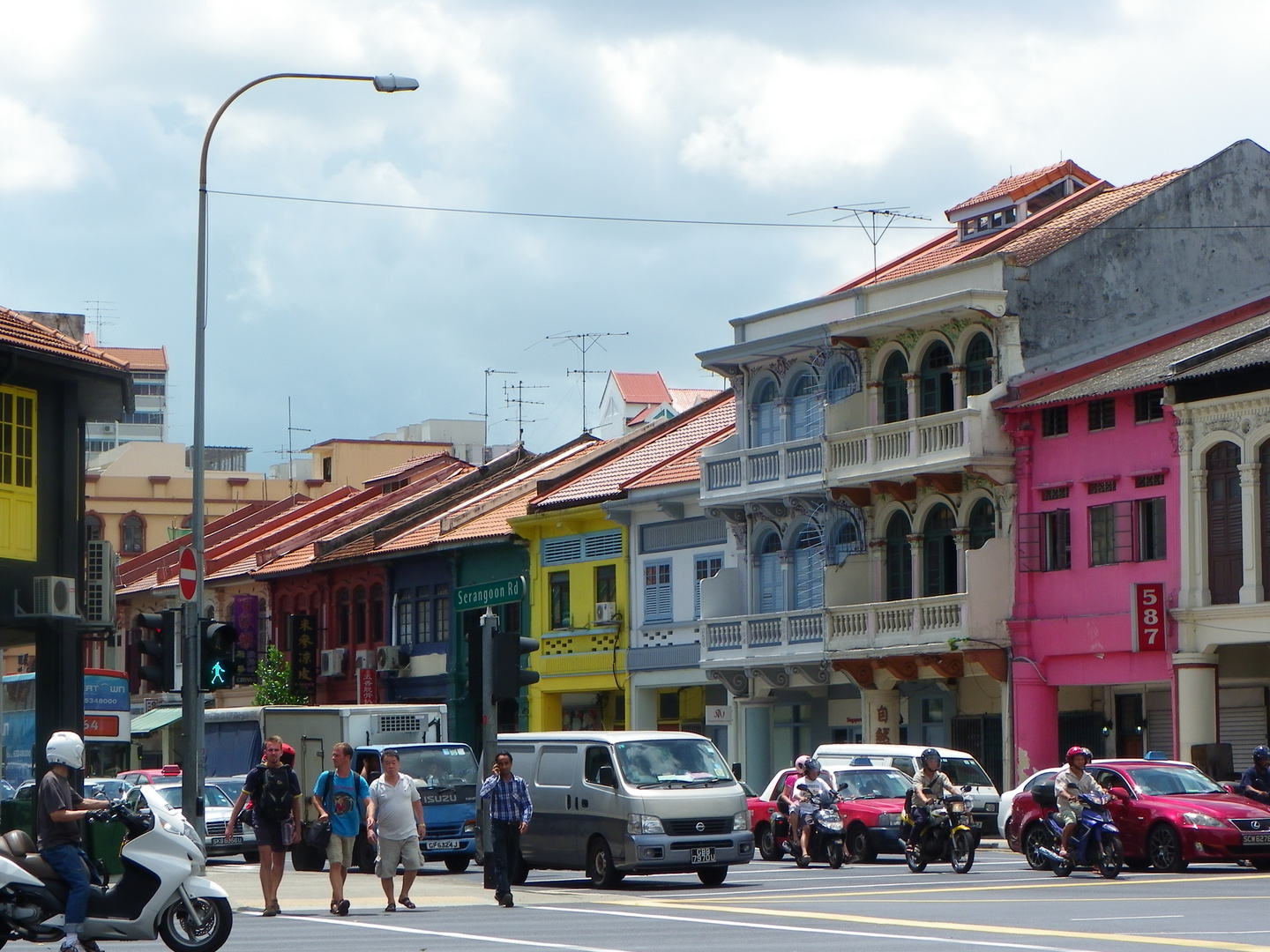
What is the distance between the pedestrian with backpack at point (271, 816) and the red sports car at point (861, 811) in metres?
10.6

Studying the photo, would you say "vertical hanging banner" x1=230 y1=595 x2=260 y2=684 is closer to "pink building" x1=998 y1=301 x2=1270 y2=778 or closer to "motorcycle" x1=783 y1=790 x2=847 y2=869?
"pink building" x1=998 y1=301 x2=1270 y2=778

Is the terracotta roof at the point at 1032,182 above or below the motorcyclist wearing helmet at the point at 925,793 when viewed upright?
above

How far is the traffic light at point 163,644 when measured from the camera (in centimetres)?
2345

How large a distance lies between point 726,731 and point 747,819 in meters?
23.5

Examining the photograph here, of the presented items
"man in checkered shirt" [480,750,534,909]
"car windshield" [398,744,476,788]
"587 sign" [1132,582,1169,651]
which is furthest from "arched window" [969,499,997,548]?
"man in checkered shirt" [480,750,534,909]

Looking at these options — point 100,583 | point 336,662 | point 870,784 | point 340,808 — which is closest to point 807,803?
point 870,784

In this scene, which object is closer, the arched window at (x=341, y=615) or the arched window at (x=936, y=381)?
the arched window at (x=936, y=381)

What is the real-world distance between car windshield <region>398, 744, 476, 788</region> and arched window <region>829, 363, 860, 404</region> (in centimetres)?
1509

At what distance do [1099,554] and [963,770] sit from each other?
6.11 meters

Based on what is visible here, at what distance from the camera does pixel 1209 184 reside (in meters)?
44.7

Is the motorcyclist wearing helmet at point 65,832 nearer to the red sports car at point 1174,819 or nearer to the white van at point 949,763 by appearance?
the red sports car at point 1174,819

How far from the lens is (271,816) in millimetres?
22031

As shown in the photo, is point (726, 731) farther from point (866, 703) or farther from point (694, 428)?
point (694, 428)

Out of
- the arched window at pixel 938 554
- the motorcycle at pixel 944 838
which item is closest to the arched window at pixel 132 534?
the arched window at pixel 938 554
